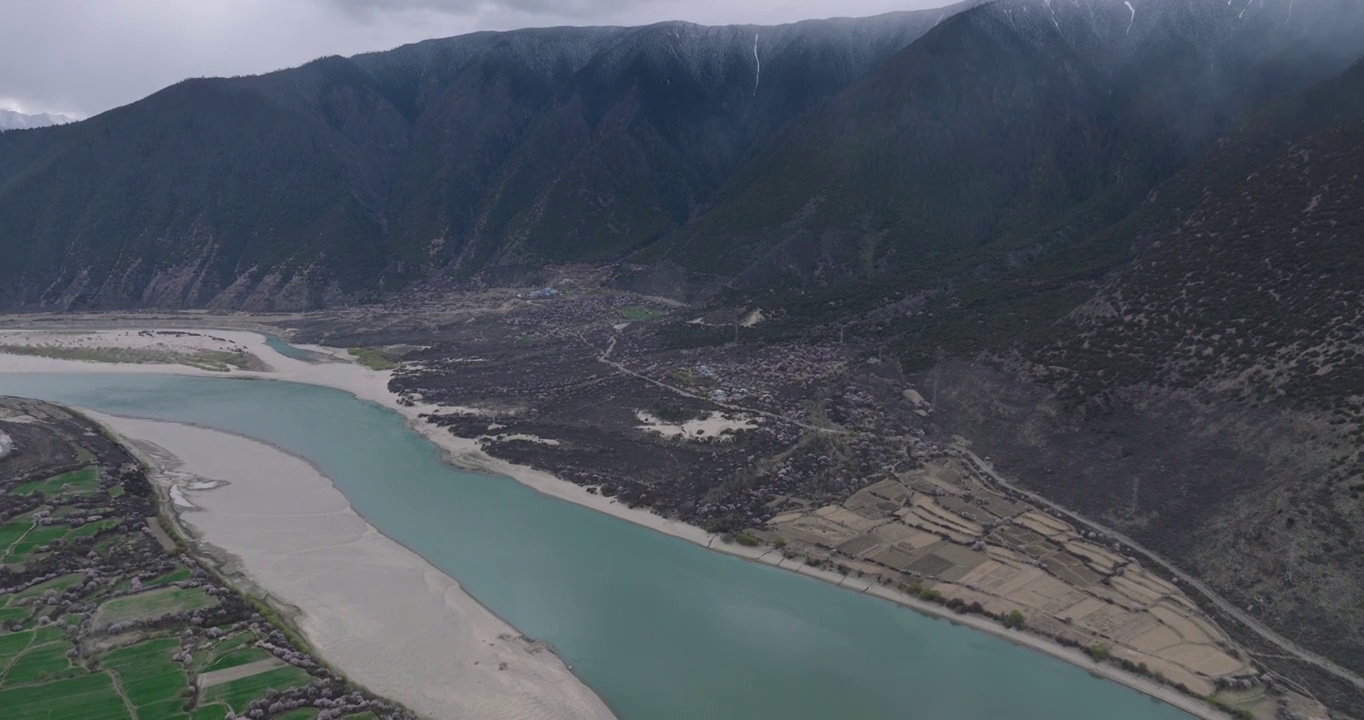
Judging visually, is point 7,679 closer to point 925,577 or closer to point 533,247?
point 925,577

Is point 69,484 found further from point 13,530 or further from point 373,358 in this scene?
point 373,358

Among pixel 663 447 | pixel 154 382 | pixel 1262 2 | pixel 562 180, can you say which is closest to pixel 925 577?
pixel 663 447

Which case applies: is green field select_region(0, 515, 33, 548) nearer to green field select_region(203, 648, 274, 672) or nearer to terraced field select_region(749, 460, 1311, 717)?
green field select_region(203, 648, 274, 672)

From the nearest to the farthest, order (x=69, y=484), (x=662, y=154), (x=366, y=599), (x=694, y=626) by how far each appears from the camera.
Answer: (x=694, y=626), (x=366, y=599), (x=69, y=484), (x=662, y=154)

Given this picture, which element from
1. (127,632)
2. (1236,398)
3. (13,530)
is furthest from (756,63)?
(127,632)

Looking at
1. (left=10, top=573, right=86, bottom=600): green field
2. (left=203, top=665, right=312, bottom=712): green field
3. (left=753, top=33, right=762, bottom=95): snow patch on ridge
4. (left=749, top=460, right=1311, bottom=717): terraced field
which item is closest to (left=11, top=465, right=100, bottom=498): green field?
(left=10, top=573, right=86, bottom=600): green field

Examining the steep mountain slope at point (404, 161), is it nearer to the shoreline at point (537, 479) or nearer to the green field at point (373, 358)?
the shoreline at point (537, 479)
